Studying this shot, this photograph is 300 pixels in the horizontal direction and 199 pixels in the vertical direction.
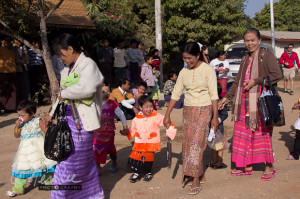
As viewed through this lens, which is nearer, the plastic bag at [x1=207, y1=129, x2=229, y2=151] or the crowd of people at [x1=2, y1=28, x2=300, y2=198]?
the crowd of people at [x1=2, y1=28, x2=300, y2=198]

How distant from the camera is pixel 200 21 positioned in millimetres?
18219

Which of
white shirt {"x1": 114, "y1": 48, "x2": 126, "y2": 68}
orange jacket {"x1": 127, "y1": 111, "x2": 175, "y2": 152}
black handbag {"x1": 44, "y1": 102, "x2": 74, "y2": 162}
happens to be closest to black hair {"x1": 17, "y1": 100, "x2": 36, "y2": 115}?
black handbag {"x1": 44, "y1": 102, "x2": 74, "y2": 162}

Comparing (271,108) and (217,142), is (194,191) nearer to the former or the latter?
(217,142)

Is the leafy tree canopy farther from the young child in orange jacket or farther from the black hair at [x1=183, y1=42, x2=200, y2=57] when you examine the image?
the black hair at [x1=183, y1=42, x2=200, y2=57]

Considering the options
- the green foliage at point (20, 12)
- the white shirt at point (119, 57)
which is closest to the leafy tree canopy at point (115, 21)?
the white shirt at point (119, 57)

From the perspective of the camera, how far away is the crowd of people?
3.62 meters

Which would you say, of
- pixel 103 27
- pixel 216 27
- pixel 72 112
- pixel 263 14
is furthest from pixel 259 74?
pixel 263 14

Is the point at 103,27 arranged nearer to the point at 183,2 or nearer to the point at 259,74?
the point at 183,2

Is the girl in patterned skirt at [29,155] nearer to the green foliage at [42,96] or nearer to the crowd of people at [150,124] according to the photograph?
the crowd of people at [150,124]

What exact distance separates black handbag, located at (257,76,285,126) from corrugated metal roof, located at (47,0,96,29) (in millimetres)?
9334

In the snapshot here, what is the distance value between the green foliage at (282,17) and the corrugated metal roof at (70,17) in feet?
125

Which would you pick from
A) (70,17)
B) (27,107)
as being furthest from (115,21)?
(27,107)

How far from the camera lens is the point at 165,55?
796 inches

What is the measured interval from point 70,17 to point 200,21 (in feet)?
25.9
